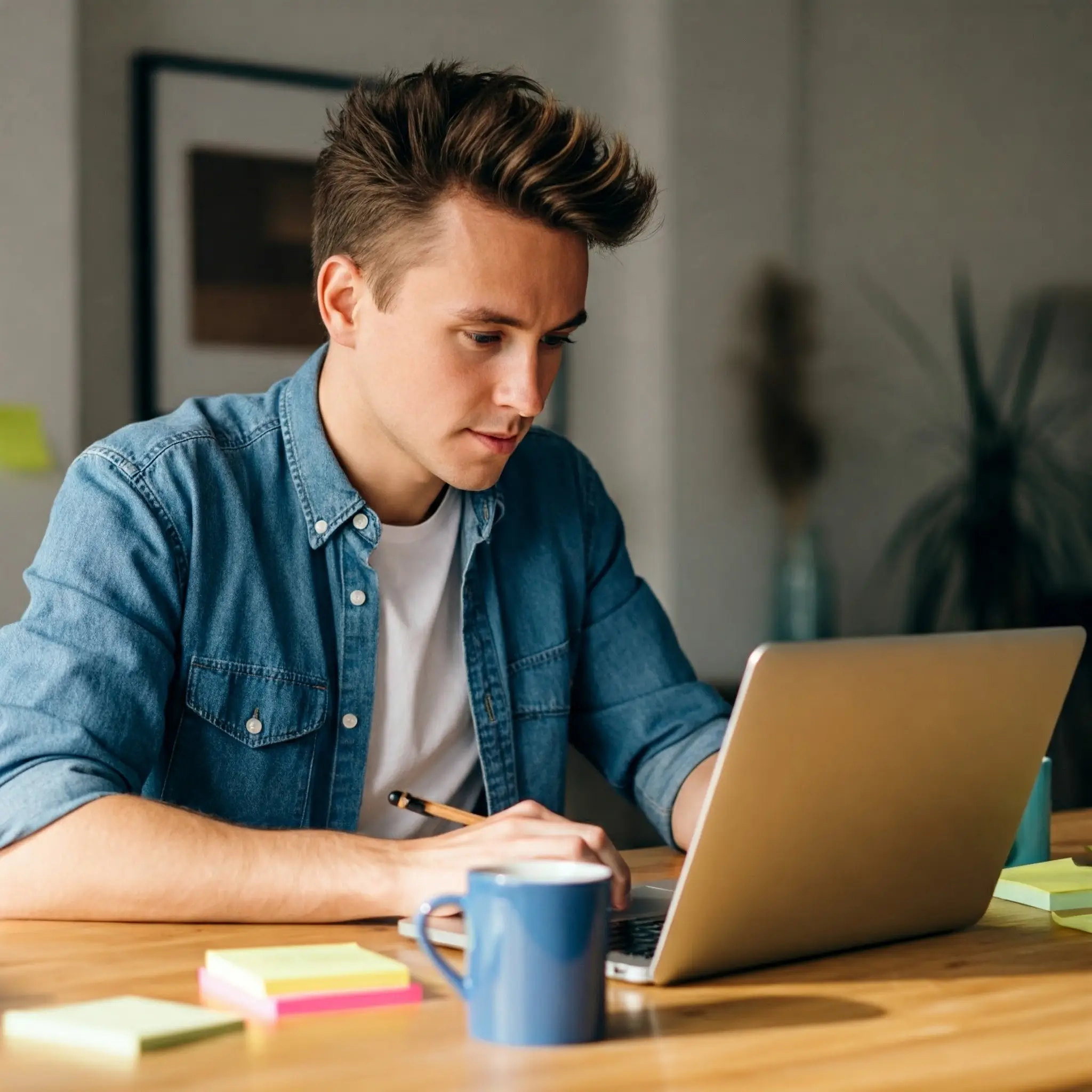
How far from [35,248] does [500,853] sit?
192 cm

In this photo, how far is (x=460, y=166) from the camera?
1413 millimetres

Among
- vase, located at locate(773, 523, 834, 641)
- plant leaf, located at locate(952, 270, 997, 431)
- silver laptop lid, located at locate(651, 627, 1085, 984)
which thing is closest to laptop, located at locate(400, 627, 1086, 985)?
silver laptop lid, located at locate(651, 627, 1085, 984)

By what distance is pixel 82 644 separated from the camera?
4.03ft

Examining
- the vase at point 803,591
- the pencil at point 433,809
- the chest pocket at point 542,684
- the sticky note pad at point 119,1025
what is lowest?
the vase at point 803,591

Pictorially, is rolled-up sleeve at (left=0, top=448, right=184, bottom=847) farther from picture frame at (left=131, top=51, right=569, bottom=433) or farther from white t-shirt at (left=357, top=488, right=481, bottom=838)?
picture frame at (left=131, top=51, right=569, bottom=433)

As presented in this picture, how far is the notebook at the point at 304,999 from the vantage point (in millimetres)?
829

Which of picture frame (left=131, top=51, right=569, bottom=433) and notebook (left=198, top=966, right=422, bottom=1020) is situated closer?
notebook (left=198, top=966, right=422, bottom=1020)

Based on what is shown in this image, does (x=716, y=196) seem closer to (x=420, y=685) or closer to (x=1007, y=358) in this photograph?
(x=1007, y=358)

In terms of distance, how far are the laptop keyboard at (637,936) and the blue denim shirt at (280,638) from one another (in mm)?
409

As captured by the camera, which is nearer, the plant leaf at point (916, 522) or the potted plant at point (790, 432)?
the potted plant at point (790, 432)

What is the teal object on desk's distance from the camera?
136 centimetres

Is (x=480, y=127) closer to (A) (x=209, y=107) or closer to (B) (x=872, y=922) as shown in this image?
(B) (x=872, y=922)

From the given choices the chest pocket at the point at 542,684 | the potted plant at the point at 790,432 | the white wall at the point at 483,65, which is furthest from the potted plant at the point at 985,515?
the chest pocket at the point at 542,684

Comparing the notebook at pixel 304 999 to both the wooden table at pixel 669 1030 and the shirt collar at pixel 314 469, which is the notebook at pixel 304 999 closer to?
the wooden table at pixel 669 1030
